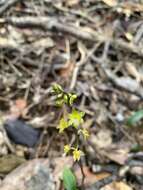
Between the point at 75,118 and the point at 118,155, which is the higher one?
the point at 75,118

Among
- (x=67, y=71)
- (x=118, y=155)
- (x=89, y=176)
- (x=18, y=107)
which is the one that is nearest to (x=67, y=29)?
(x=67, y=71)

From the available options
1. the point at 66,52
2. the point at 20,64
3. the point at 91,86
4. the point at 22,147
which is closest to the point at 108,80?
the point at 91,86

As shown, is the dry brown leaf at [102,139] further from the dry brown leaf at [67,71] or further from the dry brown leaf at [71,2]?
the dry brown leaf at [71,2]

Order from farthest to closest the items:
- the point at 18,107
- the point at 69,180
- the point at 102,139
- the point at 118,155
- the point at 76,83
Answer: the point at 76,83, the point at 18,107, the point at 102,139, the point at 118,155, the point at 69,180

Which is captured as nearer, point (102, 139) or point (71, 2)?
point (102, 139)

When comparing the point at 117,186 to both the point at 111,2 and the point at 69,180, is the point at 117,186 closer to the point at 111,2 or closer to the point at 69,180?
the point at 69,180

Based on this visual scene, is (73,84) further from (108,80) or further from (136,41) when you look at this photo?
(136,41)
